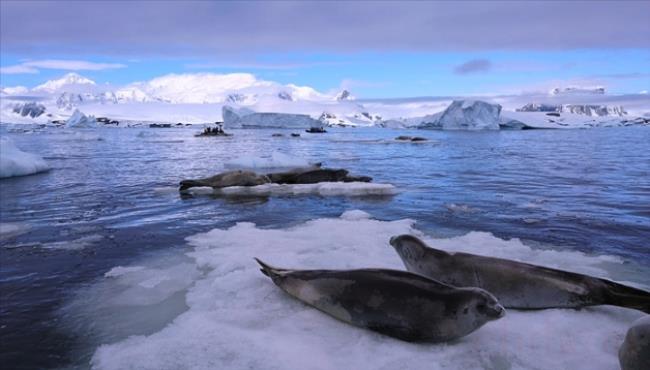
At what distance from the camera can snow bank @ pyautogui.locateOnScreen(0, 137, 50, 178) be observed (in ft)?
42.4

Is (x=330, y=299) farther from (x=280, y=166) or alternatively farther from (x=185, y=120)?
(x=185, y=120)

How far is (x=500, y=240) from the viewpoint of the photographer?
5711 millimetres

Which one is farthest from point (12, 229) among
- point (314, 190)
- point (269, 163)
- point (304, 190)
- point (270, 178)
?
point (269, 163)

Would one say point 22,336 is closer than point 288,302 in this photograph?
Yes

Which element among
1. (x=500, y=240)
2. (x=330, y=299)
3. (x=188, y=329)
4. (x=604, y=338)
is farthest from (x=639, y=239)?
(x=188, y=329)

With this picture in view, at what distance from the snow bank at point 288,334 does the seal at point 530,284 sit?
80mm

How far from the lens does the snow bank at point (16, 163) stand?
42.4 ft

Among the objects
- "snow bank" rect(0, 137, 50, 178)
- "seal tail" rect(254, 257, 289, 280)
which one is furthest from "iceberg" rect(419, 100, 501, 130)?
"seal tail" rect(254, 257, 289, 280)

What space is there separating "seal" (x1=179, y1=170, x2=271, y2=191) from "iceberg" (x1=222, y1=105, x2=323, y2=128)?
2425 inches

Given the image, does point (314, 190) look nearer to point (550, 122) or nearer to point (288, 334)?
point (288, 334)

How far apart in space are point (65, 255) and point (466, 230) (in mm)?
4537

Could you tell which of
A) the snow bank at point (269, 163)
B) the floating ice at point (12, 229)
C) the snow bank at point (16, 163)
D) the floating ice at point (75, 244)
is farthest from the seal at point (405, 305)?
the snow bank at point (16, 163)

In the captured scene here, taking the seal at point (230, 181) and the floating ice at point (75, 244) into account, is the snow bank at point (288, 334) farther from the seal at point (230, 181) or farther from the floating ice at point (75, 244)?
the seal at point (230, 181)

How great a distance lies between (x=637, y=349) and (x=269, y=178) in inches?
352
